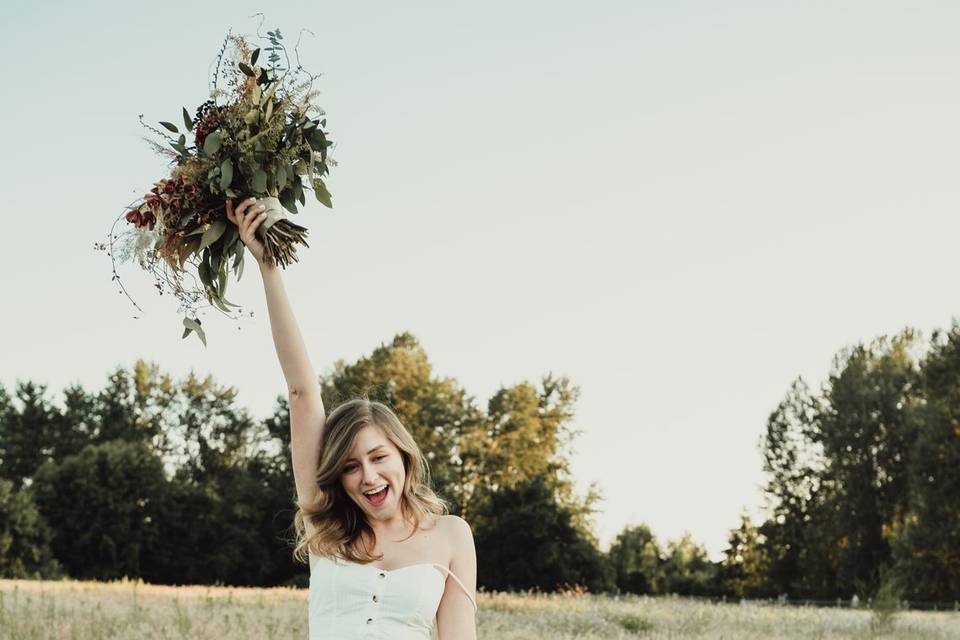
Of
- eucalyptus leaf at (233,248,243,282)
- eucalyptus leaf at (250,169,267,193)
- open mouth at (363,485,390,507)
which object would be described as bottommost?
open mouth at (363,485,390,507)

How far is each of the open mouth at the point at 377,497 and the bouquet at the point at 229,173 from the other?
2.97ft

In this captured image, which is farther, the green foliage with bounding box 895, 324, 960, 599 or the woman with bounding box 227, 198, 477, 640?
the green foliage with bounding box 895, 324, 960, 599

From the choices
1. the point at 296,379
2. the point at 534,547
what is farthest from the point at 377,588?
the point at 534,547

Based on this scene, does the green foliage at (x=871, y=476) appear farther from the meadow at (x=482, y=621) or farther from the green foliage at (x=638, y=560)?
the meadow at (x=482, y=621)

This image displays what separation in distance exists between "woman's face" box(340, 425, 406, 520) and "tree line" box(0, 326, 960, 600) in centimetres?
3548

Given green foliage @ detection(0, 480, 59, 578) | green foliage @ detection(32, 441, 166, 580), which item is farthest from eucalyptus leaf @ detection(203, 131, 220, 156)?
green foliage @ detection(32, 441, 166, 580)

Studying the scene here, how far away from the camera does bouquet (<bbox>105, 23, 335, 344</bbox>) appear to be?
3934 mm

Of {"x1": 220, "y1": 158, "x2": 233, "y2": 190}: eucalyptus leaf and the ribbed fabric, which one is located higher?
{"x1": 220, "y1": 158, "x2": 233, "y2": 190}: eucalyptus leaf

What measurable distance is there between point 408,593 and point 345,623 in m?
0.25

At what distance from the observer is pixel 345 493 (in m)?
4.01

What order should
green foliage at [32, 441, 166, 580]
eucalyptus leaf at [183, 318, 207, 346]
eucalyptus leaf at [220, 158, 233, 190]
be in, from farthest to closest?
1. green foliage at [32, 441, 166, 580]
2. eucalyptus leaf at [183, 318, 207, 346]
3. eucalyptus leaf at [220, 158, 233, 190]

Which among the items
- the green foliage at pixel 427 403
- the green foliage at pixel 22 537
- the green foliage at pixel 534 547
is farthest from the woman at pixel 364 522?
the green foliage at pixel 22 537

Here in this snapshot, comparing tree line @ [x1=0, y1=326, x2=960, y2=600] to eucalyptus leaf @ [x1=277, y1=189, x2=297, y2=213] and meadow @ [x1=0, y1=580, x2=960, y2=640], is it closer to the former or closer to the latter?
meadow @ [x1=0, y1=580, x2=960, y2=640]

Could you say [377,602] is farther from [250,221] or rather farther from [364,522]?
[250,221]
